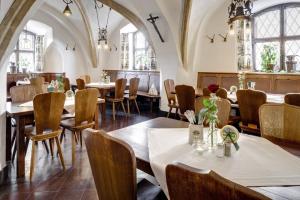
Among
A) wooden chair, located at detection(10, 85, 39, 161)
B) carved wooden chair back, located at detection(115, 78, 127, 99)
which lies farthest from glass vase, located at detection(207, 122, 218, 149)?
carved wooden chair back, located at detection(115, 78, 127, 99)

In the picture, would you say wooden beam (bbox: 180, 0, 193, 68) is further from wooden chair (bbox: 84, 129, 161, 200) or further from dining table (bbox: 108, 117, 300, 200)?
wooden chair (bbox: 84, 129, 161, 200)

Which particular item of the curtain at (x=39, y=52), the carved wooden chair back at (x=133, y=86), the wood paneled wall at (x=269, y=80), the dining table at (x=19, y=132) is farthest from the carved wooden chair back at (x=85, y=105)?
the curtain at (x=39, y=52)

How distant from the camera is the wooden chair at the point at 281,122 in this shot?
5.88 ft

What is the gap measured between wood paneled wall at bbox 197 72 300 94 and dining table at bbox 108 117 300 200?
3576 millimetres

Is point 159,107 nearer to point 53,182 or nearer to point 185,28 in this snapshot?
point 185,28

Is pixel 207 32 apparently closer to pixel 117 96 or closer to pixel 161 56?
pixel 161 56

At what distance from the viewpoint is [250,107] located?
3035 millimetres

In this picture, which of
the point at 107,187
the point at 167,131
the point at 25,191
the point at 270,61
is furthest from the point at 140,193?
the point at 270,61

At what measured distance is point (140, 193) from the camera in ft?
5.01

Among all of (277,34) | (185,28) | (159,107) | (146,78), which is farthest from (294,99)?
(146,78)

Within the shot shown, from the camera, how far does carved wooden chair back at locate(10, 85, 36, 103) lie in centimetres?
341

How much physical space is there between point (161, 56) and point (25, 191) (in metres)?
4.77

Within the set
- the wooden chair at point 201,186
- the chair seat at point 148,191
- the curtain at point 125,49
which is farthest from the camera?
the curtain at point 125,49

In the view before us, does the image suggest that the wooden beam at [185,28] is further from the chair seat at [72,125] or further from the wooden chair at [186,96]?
the chair seat at [72,125]
